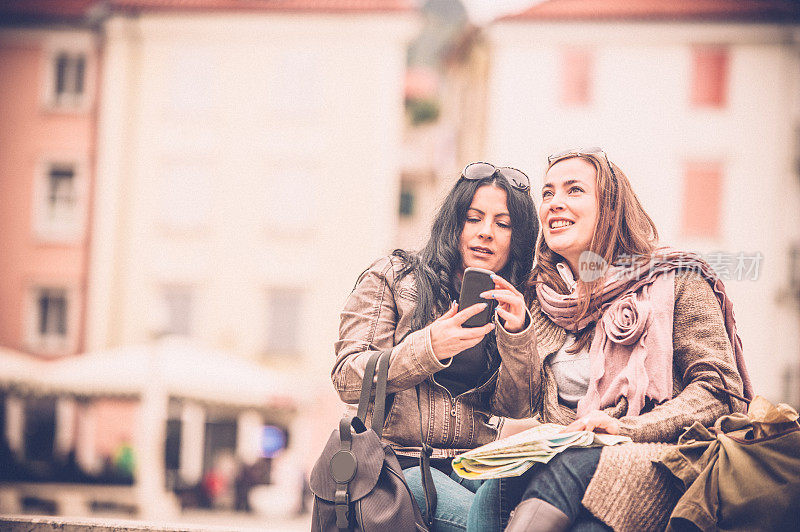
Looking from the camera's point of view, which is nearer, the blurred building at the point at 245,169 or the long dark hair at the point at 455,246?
the long dark hair at the point at 455,246

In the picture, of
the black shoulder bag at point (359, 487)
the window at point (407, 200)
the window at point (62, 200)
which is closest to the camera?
the black shoulder bag at point (359, 487)

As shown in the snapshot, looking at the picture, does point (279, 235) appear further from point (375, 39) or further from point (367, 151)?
point (375, 39)

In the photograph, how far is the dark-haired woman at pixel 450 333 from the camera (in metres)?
A: 2.75

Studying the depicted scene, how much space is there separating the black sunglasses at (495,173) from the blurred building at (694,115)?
680 inches

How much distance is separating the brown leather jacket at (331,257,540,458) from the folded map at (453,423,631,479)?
35cm

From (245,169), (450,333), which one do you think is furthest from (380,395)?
(245,169)

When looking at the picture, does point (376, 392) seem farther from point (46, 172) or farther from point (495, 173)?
point (46, 172)

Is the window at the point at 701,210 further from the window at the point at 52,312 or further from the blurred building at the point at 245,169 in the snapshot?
the window at the point at 52,312

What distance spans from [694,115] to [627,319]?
19.0 meters

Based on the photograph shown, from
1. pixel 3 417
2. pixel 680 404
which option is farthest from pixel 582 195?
pixel 3 417

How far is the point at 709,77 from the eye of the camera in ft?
66.1

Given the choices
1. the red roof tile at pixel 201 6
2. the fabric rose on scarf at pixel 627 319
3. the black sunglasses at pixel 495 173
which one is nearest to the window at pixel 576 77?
the red roof tile at pixel 201 6

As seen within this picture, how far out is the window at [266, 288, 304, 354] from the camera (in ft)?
67.5

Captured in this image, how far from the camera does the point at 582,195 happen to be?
10.0ft
